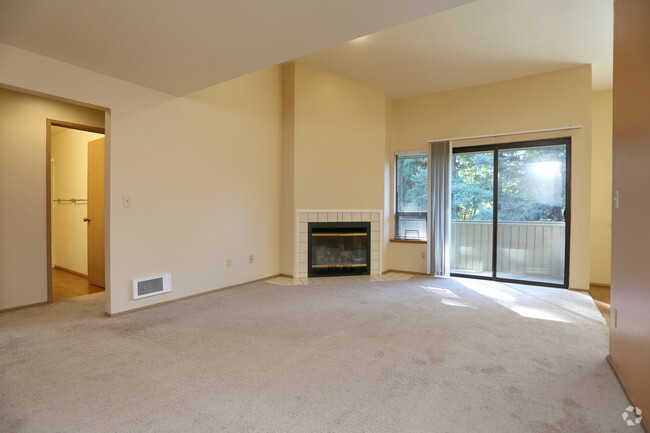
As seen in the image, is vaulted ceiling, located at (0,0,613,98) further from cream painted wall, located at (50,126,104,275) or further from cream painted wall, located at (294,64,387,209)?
cream painted wall, located at (50,126,104,275)

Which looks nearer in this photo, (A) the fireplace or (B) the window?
(A) the fireplace

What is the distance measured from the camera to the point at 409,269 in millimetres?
5750

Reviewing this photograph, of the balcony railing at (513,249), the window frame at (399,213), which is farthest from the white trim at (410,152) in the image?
the balcony railing at (513,249)

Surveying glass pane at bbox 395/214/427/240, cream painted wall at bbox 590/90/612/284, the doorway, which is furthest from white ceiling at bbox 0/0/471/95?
cream painted wall at bbox 590/90/612/284

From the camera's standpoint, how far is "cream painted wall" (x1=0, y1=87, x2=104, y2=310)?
11.6ft

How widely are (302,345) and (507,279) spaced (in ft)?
12.6

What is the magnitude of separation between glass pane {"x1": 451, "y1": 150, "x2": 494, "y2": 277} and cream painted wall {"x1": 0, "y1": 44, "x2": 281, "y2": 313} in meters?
2.93

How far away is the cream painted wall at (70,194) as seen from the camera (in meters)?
5.20

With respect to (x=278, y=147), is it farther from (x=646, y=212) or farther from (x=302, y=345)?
(x=646, y=212)

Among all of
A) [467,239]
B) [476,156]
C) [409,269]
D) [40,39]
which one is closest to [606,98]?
[476,156]

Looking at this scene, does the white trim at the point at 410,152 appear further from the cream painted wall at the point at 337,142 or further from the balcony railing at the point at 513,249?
the balcony railing at the point at 513,249

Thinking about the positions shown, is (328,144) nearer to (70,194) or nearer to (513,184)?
(513,184)

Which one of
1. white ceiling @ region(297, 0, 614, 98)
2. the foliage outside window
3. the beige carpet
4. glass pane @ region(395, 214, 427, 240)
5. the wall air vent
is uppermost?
white ceiling @ region(297, 0, 614, 98)

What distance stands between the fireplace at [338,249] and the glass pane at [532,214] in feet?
6.86
